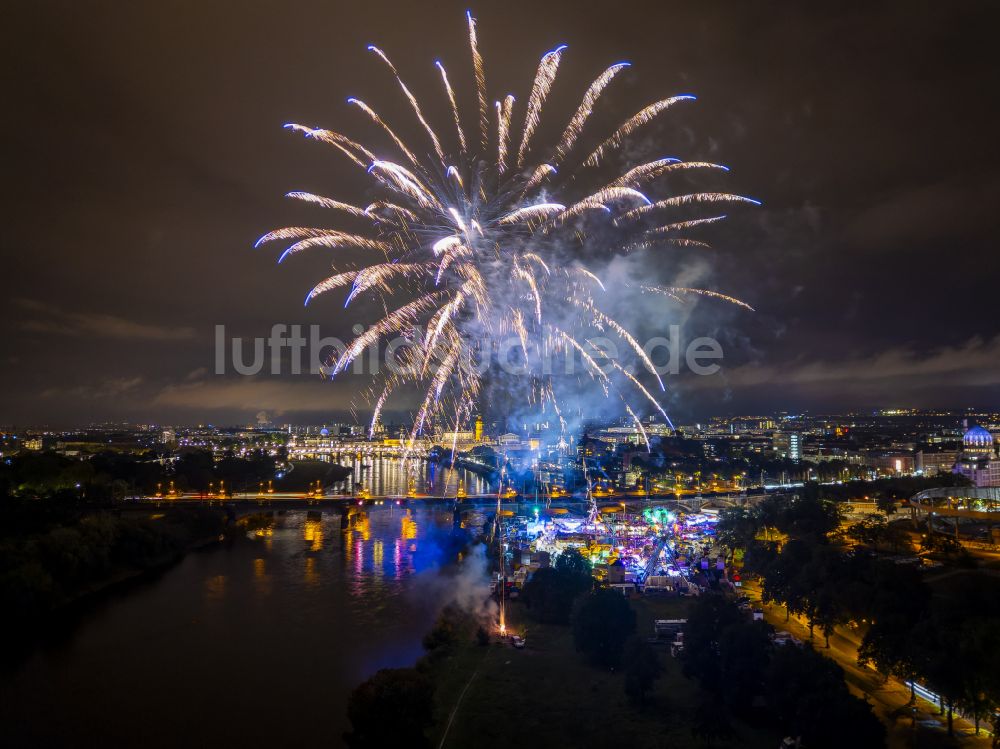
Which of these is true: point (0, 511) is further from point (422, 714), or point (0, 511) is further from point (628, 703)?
point (628, 703)

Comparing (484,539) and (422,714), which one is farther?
(484,539)

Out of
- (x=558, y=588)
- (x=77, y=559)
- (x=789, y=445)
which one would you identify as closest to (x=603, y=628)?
(x=558, y=588)

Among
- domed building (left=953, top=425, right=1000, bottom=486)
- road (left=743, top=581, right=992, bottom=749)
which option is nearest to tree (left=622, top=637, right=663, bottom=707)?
road (left=743, top=581, right=992, bottom=749)

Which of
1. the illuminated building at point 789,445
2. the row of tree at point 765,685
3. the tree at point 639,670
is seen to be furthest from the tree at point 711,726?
the illuminated building at point 789,445

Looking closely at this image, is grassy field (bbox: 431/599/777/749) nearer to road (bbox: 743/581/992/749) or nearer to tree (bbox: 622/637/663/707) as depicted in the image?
tree (bbox: 622/637/663/707)

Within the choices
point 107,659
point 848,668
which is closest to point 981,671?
point 848,668

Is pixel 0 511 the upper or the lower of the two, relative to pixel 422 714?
upper
